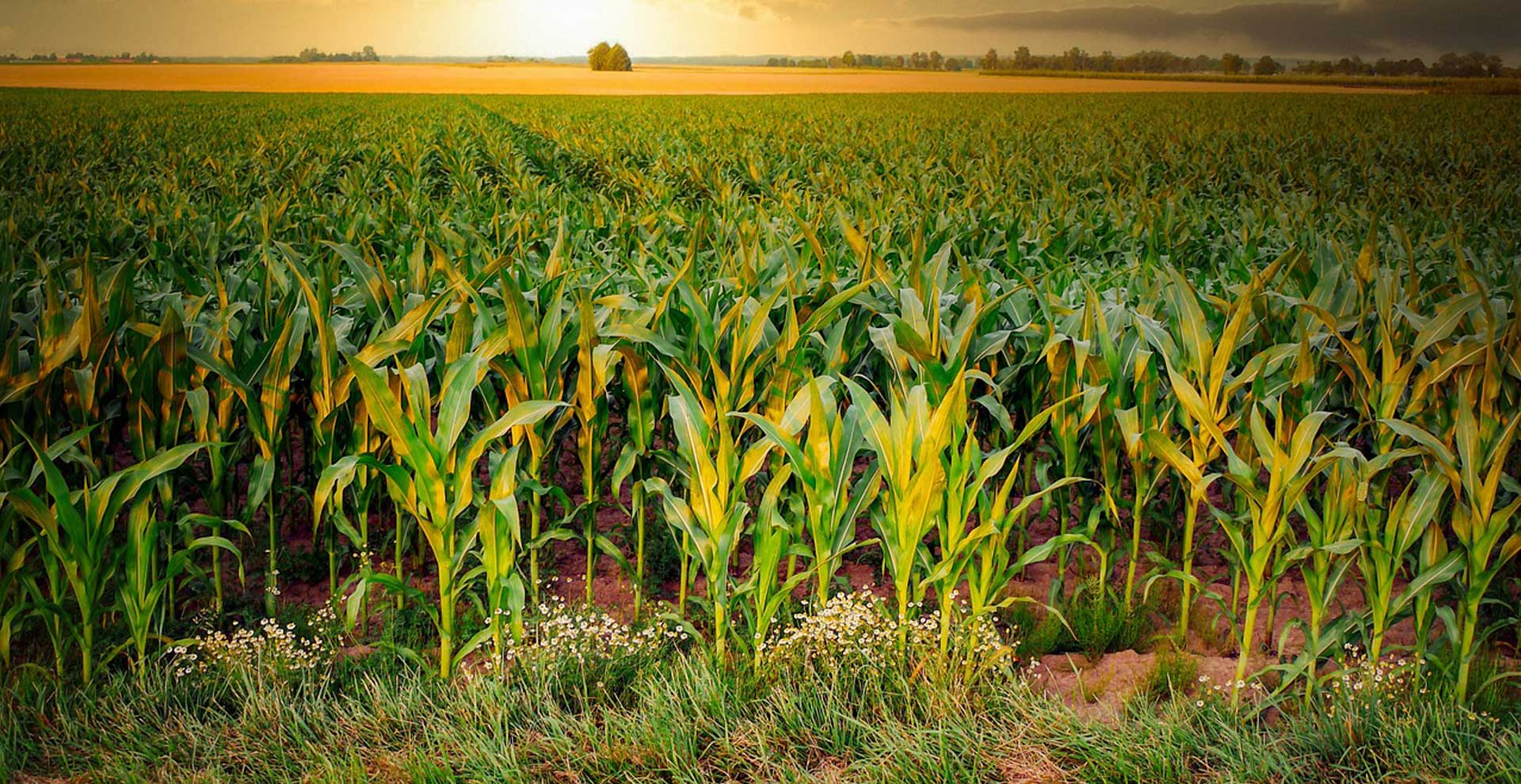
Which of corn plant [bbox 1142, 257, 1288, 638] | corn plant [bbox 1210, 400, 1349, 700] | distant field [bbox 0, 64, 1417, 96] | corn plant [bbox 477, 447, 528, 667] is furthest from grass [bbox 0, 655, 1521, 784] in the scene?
distant field [bbox 0, 64, 1417, 96]

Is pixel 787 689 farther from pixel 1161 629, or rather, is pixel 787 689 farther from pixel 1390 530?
pixel 1390 530

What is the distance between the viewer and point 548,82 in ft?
196

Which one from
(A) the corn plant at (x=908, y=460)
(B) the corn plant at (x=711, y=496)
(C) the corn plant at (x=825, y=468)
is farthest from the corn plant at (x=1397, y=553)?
(B) the corn plant at (x=711, y=496)

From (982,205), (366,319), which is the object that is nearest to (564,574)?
(366,319)

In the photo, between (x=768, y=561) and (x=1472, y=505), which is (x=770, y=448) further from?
(x=1472, y=505)

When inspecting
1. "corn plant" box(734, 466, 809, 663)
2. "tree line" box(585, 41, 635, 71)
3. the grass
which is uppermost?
"tree line" box(585, 41, 635, 71)

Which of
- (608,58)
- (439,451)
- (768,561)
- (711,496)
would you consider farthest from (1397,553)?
(608,58)

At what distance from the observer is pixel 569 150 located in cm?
1838

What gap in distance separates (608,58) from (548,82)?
33629 millimetres

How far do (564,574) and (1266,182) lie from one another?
11972 mm

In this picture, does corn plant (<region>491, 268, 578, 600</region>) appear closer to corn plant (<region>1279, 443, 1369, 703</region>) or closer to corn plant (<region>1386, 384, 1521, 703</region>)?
corn plant (<region>1279, 443, 1369, 703</region>)

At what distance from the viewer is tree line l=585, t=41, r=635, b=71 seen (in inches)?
3585

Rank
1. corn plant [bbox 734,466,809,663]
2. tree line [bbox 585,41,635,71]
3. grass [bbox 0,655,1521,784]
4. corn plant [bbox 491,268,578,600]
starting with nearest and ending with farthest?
grass [bbox 0,655,1521,784]
corn plant [bbox 734,466,809,663]
corn plant [bbox 491,268,578,600]
tree line [bbox 585,41,635,71]

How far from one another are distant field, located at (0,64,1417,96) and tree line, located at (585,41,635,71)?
16.4m
